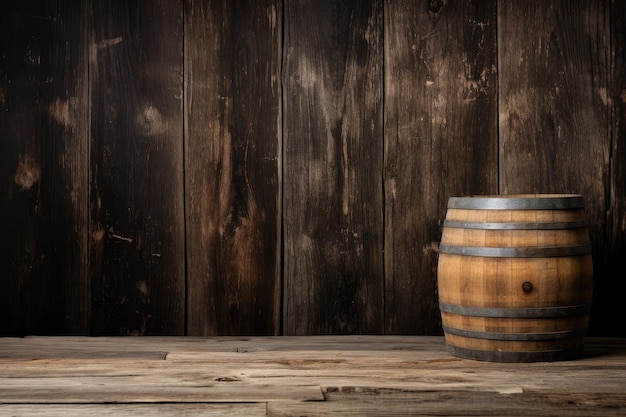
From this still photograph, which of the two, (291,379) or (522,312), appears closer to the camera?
(291,379)

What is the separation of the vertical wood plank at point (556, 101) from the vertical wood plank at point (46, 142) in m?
1.59

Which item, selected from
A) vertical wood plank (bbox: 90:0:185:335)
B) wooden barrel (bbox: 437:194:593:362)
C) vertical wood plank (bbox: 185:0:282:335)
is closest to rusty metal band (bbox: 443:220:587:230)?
wooden barrel (bbox: 437:194:593:362)

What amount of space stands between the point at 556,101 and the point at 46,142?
6.29 ft

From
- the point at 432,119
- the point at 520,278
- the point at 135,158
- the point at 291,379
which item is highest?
the point at 432,119

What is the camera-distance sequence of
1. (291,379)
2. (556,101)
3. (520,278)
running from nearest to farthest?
(291,379), (520,278), (556,101)

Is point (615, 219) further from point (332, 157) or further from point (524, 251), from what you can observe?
point (332, 157)

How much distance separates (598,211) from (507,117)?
19.4 inches

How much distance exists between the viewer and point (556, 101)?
3.00 m

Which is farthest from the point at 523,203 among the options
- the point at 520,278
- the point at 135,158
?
the point at 135,158

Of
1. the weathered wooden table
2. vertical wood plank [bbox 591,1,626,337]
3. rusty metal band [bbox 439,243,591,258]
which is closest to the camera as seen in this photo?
the weathered wooden table

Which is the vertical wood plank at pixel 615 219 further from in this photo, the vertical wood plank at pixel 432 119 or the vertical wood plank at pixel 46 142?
the vertical wood plank at pixel 46 142

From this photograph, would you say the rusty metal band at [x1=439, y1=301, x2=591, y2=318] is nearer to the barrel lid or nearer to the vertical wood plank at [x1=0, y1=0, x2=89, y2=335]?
the barrel lid

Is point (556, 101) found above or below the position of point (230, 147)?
above

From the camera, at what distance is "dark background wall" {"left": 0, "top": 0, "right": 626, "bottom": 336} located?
2992 millimetres
